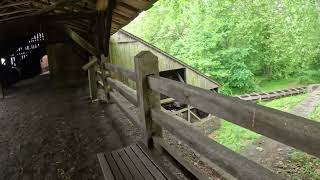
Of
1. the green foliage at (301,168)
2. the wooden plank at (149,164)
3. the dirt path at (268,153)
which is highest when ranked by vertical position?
the wooden plank at (149,164)

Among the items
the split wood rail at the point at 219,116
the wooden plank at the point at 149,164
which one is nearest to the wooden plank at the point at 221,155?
the split wood rail at the point at 219,116

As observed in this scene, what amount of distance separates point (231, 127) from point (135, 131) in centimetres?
1175

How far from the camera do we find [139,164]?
9.79 ft

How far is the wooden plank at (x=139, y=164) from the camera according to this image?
2.70 metres

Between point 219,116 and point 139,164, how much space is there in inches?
51.5

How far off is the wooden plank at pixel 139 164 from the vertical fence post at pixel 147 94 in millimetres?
235

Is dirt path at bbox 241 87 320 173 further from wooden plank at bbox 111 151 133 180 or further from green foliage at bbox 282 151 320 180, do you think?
wooden plank at bbox 111 151 133 180

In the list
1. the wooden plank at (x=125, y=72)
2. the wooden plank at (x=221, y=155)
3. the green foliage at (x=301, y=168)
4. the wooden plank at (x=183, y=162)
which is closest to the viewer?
the wooden plank at (x=221, y=155)

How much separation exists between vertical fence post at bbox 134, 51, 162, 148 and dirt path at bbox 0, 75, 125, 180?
88cm

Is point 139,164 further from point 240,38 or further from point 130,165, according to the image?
point 240,38

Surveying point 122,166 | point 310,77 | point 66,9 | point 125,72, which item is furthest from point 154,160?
point 310,77

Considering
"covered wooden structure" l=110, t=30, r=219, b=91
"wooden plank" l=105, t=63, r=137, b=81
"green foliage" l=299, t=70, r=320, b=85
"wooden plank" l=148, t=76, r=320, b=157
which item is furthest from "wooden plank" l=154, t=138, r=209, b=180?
"green foliage" l=299, t=70, r=320, b=85

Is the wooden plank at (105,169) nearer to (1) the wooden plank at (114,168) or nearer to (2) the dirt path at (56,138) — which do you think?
(1) the wooden plank at (114,168)

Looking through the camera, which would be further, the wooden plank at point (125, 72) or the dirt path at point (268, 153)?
the dirt path at point (268, 153)
